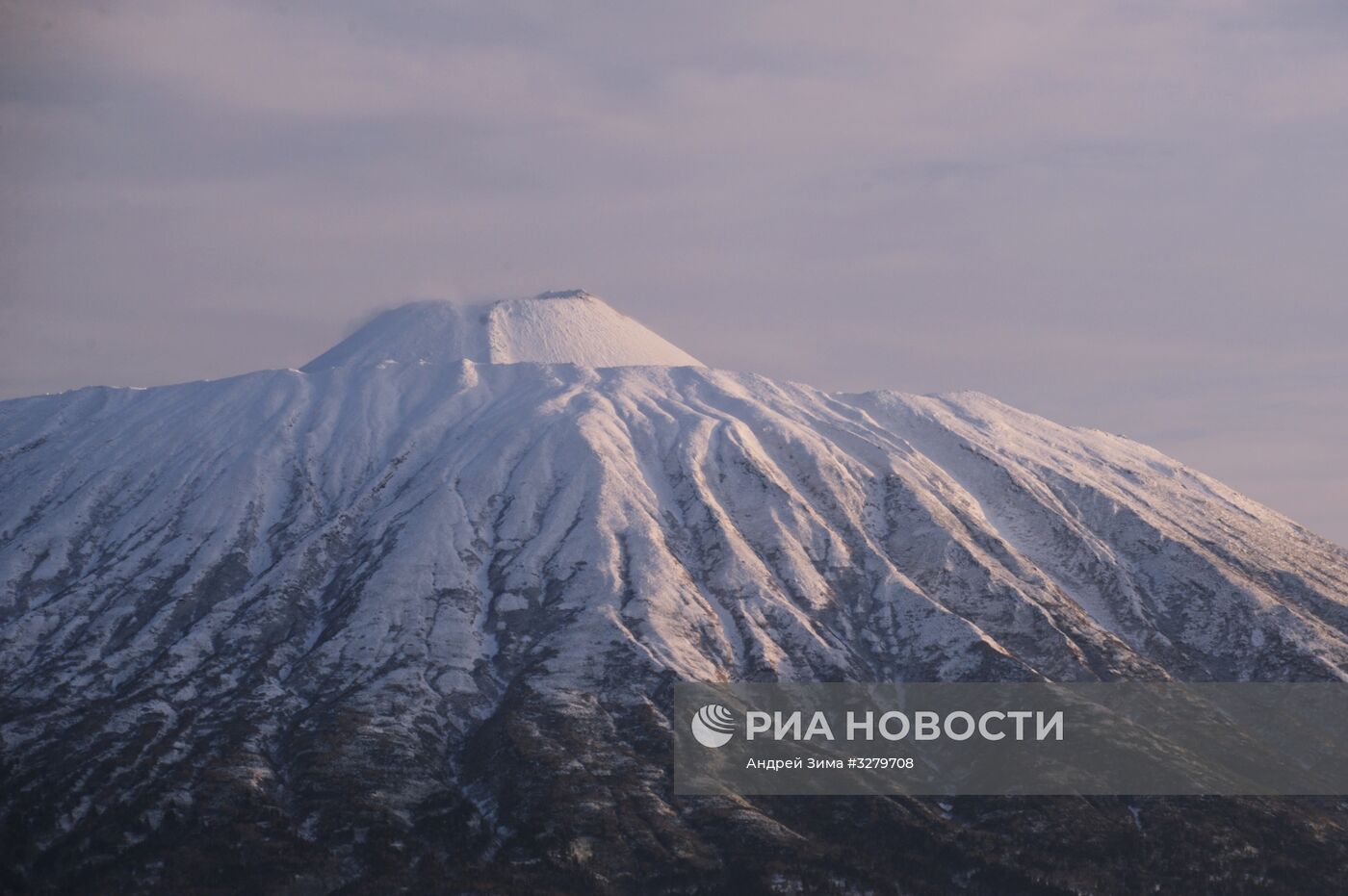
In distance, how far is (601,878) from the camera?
199000mm

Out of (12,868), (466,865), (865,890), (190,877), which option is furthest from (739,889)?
(12,868)

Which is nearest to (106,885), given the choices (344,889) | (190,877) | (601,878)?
(190,877)

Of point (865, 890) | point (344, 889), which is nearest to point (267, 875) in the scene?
point (344, 889)

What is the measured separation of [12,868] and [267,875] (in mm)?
31494

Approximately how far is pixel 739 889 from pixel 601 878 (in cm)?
1626

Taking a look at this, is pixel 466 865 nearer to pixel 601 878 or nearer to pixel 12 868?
pixel 601 878

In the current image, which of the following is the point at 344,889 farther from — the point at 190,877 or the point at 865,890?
the point at 865,890

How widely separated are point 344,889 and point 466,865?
14527mm

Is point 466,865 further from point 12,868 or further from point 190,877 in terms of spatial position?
point 12,868

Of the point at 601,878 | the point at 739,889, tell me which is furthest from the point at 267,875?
the point at 739,889

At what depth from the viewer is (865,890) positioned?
7864 inches

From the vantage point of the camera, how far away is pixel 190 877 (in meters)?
196

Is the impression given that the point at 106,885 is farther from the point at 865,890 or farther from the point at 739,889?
the point at 865,890

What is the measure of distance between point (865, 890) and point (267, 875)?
69813 mm
